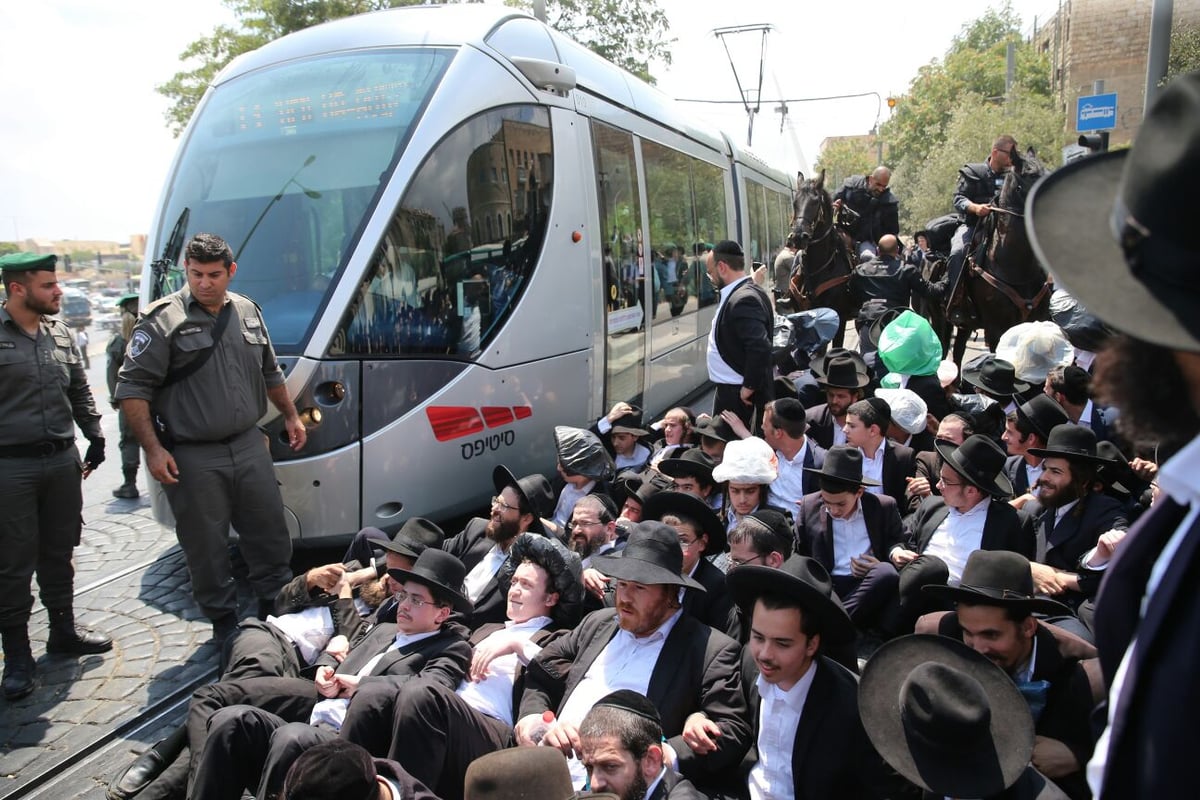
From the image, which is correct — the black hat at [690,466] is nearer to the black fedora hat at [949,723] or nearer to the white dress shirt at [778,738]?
the white dress shirt at [778,738]

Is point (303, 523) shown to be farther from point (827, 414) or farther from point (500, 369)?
point (827, 414)

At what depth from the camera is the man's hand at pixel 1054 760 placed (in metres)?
2.83

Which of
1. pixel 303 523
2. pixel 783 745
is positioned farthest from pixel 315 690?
pixel 783 745

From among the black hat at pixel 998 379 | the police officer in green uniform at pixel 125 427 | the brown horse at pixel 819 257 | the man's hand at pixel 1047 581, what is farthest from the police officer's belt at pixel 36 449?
the brown horse at pixel 819 257

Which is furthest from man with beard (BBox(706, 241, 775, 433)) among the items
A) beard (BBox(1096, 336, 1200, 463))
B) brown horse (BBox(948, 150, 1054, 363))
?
beard (BBox(1096, 336, 1200, 463))

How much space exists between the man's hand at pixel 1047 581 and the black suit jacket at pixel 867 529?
0.81m

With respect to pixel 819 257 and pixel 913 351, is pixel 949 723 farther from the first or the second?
pixel 819 257

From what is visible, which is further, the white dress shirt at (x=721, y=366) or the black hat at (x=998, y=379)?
the white dress shirt at (x=721, y=366)

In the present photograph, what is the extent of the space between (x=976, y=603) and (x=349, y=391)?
3608 mm

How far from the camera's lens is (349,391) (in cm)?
528

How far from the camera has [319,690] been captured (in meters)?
3.86

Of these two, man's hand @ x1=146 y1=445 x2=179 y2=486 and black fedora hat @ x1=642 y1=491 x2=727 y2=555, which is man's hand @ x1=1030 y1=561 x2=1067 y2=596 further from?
man's hand @ x1=146 y1=445 x2=179 y2=486

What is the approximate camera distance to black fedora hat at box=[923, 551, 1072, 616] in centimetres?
316

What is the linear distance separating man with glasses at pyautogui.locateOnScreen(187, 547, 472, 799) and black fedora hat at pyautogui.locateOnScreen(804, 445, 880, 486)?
1.96m
